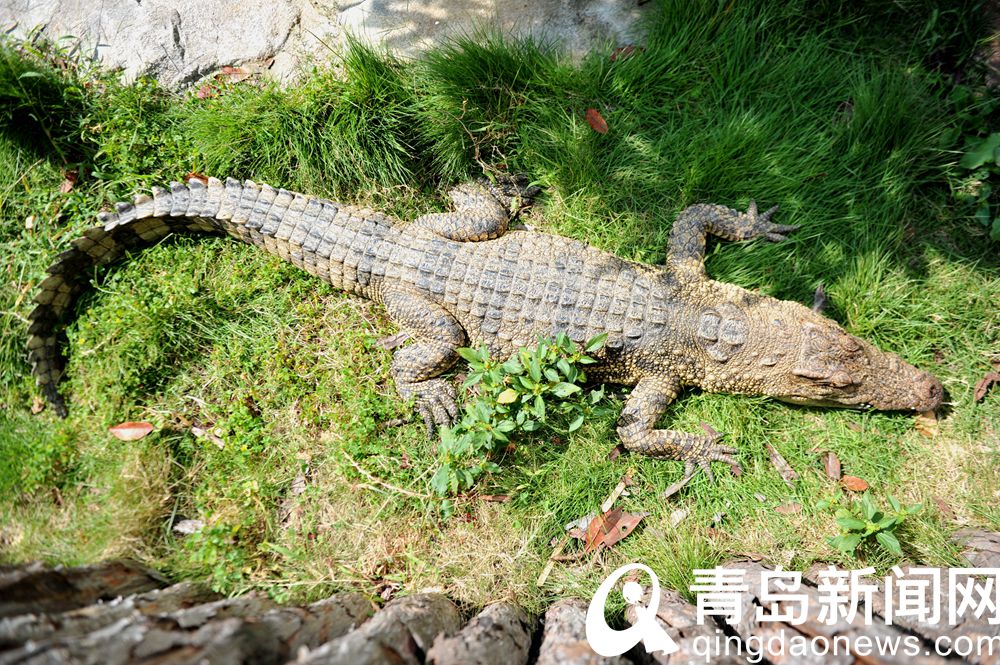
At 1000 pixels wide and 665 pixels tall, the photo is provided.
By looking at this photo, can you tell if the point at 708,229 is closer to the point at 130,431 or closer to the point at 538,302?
the point at 538,302

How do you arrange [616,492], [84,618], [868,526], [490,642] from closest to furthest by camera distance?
1. [84,618]
2. [490,642]
3. [868,526]
4. [616,492]

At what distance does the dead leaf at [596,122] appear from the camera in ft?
14.2

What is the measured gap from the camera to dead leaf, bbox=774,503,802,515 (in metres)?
3.89

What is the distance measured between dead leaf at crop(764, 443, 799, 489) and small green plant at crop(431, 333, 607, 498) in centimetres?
132

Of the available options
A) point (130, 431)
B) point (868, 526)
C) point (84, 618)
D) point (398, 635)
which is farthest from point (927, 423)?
point (130, 431)

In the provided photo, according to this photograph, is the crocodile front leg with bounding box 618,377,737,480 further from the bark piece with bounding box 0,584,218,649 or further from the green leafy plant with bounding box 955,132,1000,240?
the bark piece with bounding box 0,584,218,649

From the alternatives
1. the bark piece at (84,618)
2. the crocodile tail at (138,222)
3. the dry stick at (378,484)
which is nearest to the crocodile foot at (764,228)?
the dry stick at (378,484)

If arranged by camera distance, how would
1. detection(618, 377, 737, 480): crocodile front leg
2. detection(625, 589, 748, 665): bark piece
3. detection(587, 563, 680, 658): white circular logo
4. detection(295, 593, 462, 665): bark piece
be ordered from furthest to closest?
detection(618, 377, 737, 480): crocodile front leg
detection(587, 563, 680, 658): white circular logo
detection(625, 589, 748, 665): bark piece
detection(295, 593, 462, 665): bark piece

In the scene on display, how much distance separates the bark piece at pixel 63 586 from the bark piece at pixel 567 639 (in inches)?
88.5

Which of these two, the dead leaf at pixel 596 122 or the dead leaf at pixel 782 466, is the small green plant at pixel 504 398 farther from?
the dead leaf at pixel 596 122

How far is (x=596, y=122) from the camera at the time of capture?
4.33 meters

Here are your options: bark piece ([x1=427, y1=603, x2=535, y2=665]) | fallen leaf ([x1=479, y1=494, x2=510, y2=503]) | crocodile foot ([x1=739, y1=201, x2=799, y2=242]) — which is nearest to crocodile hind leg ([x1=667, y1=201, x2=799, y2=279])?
crocodile foot ([x1=739, y1=201, x2=799, y2=242])

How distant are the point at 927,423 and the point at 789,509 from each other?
1154mm

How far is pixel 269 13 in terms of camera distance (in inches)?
179
